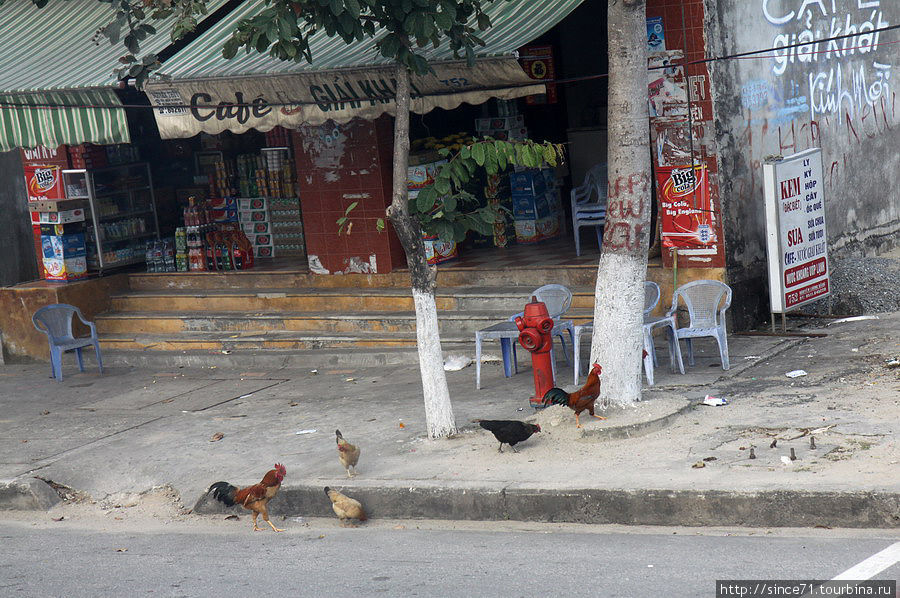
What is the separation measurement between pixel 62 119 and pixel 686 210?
23.8ft

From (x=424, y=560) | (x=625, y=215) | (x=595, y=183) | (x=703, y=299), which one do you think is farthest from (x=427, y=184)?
(x=424, y=560)

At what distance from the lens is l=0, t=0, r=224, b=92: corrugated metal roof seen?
13094mm

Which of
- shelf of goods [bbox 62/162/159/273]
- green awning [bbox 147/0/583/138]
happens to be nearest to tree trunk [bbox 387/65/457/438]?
green awning [bbox 147/0/583/138]

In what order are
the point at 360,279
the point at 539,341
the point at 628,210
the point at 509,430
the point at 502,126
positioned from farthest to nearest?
the point at 502,126
the point at 360,279
the point at 539,341
the point at 628,210
the point at 509,430

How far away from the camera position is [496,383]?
11.2 metres

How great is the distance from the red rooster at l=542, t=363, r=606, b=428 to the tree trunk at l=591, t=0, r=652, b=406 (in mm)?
336

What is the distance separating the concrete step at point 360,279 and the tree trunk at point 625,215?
11.5ft

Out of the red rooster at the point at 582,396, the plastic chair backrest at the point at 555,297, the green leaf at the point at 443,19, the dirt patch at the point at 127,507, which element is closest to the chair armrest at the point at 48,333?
the dirt patch at the point at 127,507

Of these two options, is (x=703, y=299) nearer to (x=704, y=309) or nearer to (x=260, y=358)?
(x=704, y=309)

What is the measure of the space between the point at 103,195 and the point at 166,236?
1.28 m

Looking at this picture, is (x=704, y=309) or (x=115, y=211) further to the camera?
(x=115, y=211)

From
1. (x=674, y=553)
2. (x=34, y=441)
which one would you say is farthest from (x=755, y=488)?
(x=34, y=441)

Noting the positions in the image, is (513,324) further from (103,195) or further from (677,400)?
(103,195)

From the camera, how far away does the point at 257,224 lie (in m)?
16.1
